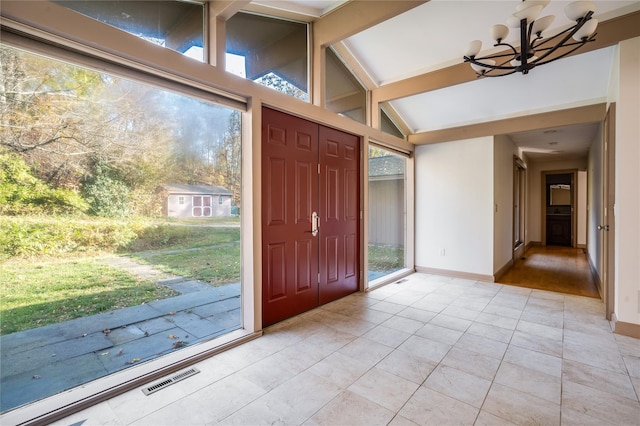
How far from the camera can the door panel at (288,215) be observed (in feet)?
9.84

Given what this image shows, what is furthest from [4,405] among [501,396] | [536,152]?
[536,152]

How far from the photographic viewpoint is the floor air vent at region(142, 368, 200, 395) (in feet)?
6.52

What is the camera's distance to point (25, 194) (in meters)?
2.04

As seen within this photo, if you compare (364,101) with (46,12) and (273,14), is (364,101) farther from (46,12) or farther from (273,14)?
(46,12)

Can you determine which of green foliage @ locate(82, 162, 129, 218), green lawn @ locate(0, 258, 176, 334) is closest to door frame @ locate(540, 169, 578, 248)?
green lawn @ locate(0, 258, 176, 334)

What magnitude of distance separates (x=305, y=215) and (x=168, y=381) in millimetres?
1941

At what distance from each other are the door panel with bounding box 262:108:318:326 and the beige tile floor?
229 mm

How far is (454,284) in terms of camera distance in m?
4.59

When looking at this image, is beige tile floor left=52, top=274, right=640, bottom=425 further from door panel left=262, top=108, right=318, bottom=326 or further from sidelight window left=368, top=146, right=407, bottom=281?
sidelight window left=368, top=146, right=407, bottom=281

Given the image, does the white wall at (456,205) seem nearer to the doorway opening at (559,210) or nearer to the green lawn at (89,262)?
the green lawn at (89,262)

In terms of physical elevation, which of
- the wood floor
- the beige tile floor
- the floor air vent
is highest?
the wood floor

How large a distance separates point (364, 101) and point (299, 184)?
194cm

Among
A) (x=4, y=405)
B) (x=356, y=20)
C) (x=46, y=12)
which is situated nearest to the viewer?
(x=46, y=12)

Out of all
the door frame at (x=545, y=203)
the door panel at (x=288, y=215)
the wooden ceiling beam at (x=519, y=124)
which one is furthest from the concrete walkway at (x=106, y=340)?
the door frame at (x=545, y=203)
